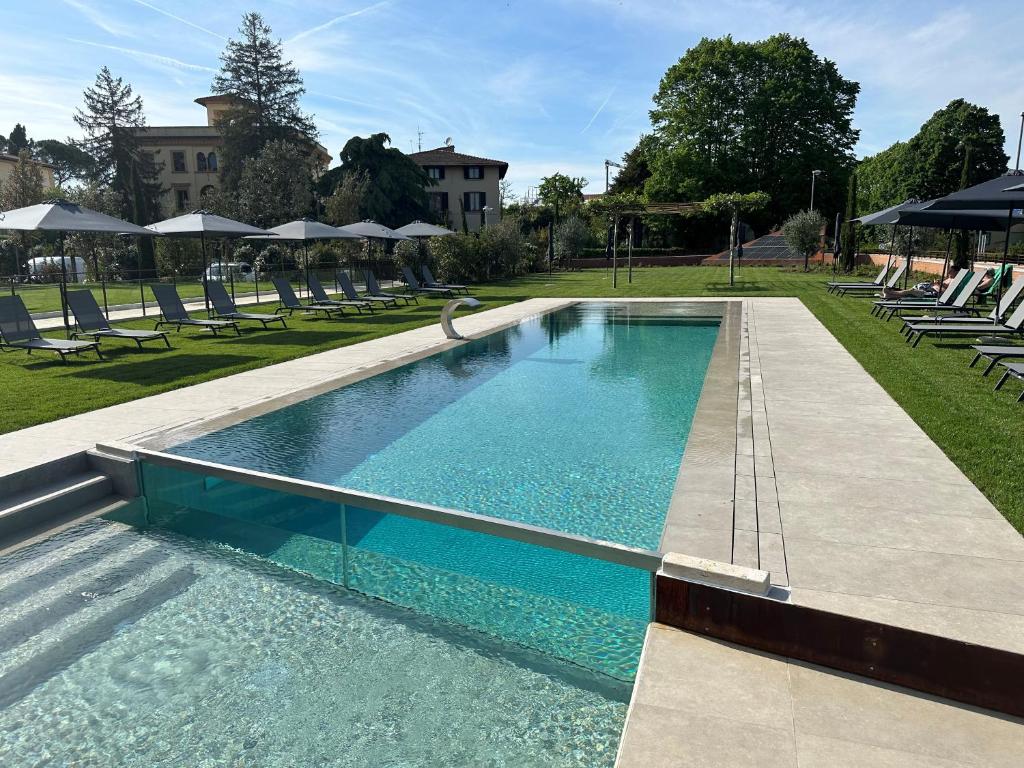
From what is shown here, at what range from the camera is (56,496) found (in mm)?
4949

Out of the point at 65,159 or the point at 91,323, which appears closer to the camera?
the point at 91,323

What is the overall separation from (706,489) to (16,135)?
314ft

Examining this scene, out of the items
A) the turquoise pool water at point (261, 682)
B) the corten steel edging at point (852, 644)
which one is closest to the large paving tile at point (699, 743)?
the turquoise pool water at point (261, 682)

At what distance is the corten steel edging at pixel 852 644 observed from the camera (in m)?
2.54

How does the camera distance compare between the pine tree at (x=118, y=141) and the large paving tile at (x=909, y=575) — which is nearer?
the large paving tile at (x=909, y=575)

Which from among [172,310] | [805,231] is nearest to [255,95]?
[805,231]

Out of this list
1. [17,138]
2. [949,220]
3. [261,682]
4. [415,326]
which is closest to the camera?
[261,682]

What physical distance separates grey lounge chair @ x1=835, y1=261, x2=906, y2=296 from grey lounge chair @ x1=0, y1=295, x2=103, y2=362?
63.8ft

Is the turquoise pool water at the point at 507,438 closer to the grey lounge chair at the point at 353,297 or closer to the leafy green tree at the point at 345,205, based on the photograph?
the grey lounge chair at the point at 353,297

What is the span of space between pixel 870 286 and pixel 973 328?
Answer: 10.5m

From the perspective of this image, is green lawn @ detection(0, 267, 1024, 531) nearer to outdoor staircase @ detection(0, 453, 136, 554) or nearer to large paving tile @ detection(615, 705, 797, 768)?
outdoor staircase @ detection(0, 453, 136, 554)

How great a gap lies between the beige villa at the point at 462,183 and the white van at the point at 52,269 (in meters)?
28.7

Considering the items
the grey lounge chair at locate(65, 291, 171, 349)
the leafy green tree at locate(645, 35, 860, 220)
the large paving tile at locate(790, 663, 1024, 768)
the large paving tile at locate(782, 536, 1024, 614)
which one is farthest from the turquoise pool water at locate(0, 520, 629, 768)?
the leafy green tree at locate(645, 35, 860, 220)

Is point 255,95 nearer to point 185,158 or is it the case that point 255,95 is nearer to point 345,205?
point 185,158
